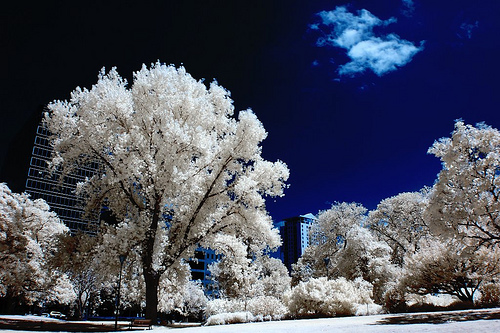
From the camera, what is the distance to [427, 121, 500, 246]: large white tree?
1365 cm

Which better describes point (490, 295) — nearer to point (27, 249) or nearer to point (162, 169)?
point (162, 169)

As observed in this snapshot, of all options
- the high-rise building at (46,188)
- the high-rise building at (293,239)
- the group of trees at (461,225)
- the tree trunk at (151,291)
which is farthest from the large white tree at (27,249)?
the high-rise building at (293,239)

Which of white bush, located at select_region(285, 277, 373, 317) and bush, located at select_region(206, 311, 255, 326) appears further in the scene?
white bush, located at select_region(285, 277, 373, 317)

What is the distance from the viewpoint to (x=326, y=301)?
17.9 metres

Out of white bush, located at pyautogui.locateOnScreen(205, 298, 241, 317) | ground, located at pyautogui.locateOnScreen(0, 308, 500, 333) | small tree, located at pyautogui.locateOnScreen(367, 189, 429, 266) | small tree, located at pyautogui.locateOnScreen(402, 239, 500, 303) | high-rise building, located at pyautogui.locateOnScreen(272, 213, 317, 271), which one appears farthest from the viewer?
high-rise building, located at pyautogui.locateOnScreen(272, 213, 317, 271)

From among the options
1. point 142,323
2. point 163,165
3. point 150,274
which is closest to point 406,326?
point 142,323

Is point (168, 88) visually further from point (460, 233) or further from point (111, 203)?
point (460, 233)

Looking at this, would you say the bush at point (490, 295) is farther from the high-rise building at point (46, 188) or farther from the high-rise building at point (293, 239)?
the high-rise building at point (293, 239)

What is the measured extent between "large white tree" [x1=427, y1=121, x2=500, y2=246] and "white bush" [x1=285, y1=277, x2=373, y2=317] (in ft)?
21.7

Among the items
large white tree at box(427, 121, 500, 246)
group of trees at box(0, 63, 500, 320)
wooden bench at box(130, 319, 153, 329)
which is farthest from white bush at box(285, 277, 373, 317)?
wooden bench at box(130, 319, 153, 329)

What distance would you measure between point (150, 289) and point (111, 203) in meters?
4.76

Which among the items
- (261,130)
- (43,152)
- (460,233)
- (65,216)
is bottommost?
(460,233)

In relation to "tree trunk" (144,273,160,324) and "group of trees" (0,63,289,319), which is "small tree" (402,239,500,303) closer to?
"group of trees" (0,63,289,319)

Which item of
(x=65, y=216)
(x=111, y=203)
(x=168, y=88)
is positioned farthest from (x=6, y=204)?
(x=65, y=216)
